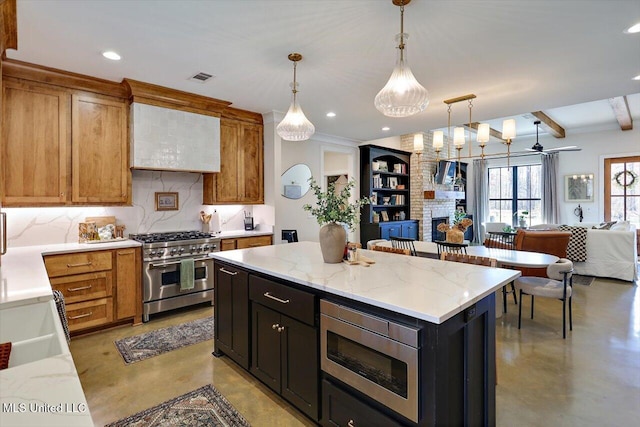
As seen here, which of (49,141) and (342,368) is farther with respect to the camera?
(49,141)

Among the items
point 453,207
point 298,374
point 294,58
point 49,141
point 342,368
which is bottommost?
point 298,374

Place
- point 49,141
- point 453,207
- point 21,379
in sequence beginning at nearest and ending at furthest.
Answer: point 21,379 < point 49,141 < point 453,207

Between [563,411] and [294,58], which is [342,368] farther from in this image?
[294,58]

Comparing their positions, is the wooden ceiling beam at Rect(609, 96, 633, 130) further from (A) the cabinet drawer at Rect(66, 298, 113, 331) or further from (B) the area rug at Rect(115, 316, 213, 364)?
(A) the cabinet drawer at Rect(66, 298, 113, 331)

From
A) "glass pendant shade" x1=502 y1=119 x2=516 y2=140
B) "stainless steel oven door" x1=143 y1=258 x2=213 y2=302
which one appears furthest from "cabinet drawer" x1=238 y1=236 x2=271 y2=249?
"glass pendant shade" x1=502 y1=119 x2=516 y2=140

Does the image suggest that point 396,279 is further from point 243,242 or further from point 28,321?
point 243,242

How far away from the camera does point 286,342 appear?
6.85 feet

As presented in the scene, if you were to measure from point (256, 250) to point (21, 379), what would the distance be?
219 cm

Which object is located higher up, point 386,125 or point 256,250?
point 386,125

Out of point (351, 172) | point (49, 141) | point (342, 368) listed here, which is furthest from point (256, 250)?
point (351, 172)

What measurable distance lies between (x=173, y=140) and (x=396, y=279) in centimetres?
329

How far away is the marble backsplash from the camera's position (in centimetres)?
339

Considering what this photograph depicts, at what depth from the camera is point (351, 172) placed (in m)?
6.82

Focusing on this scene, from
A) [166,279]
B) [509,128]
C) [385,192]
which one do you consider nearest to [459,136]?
[509,128]
